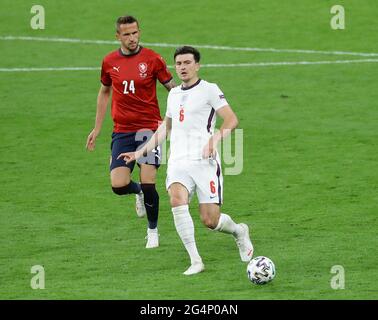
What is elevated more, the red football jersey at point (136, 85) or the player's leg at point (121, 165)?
the red football jersey at point (136, 85)

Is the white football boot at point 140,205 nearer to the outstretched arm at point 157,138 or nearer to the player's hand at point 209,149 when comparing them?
the outstretched arm at point 157,138

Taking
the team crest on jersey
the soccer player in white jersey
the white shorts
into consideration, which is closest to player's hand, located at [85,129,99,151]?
the team crest on jersey

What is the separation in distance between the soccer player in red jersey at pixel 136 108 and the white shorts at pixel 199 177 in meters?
1.32

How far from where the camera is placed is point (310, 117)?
21672 millimetres

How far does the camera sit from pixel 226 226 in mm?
13086

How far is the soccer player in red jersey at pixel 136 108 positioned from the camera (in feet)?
46.8

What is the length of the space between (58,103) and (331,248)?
1078 cm

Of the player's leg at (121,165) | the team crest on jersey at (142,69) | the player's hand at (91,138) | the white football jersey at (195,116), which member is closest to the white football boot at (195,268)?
the white football jersey at (195,116)

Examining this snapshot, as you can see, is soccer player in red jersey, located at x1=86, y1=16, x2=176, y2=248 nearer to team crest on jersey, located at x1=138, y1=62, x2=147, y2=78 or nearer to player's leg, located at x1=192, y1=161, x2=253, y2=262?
team crest on jersey, located at x1=138, y1=62, x2=147, y2=78

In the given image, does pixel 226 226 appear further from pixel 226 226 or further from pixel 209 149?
pixel 209 149

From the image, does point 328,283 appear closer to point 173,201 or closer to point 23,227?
point 173,201
